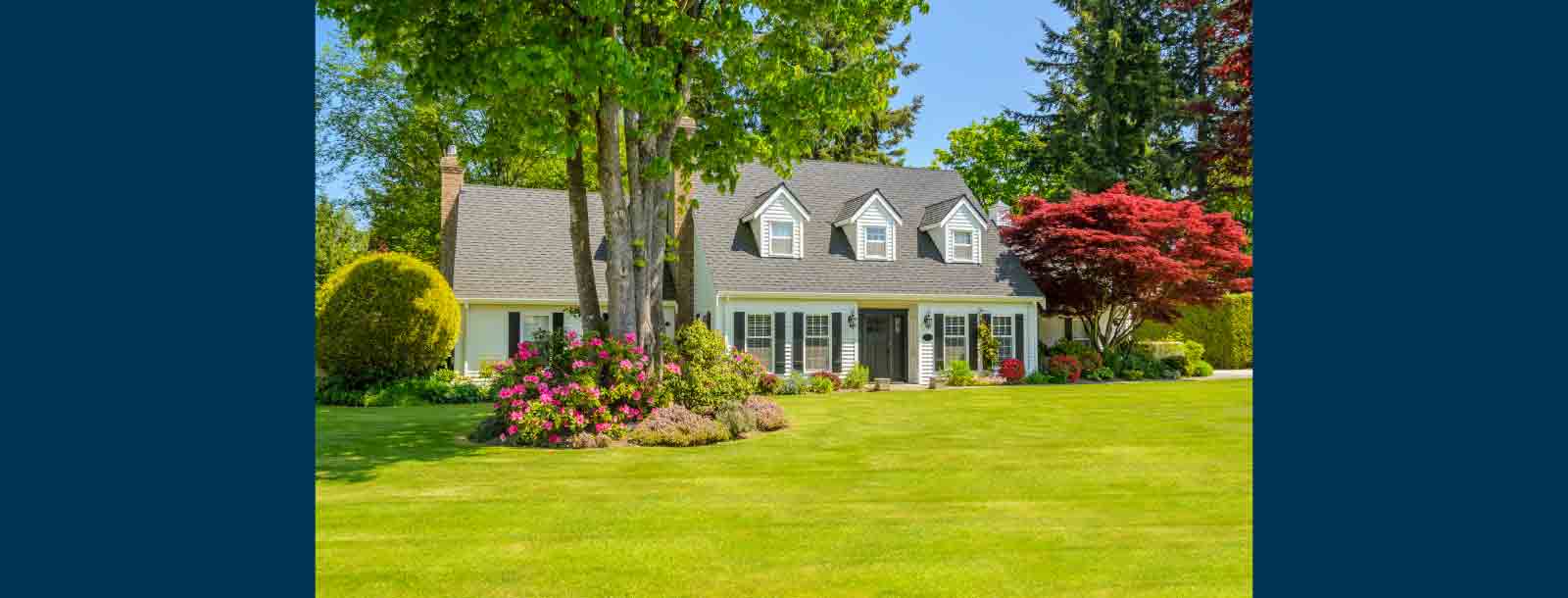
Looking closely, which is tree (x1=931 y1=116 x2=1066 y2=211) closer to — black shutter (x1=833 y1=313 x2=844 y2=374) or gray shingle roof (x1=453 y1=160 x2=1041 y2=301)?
gray shingle roof (x1=453 y1=160 x2=1041 y2=301)

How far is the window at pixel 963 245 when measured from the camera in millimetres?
25344

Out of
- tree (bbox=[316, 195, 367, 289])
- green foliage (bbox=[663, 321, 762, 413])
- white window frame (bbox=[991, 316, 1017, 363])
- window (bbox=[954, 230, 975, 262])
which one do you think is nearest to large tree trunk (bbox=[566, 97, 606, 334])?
green foliage (bbox=[663, 321, 762, 413])

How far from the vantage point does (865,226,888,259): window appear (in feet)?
79.9

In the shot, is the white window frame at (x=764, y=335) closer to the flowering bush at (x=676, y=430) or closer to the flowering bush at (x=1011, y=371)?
the flowering bush at (x=1011, y=371)

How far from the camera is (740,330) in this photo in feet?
70.9

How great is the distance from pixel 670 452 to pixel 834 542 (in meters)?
A: 4.86

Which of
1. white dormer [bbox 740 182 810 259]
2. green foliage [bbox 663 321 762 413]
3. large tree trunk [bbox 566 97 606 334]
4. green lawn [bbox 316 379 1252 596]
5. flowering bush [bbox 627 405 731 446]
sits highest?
white dormer [bbox 740 182 810 259]

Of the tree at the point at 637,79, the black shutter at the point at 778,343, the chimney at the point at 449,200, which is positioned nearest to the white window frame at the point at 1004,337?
the black shutter at the point at 778,343

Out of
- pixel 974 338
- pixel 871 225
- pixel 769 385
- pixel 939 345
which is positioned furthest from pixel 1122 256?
pixel 769 385

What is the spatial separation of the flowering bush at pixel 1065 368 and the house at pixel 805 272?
0.88 meters

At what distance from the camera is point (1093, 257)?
81.9ft

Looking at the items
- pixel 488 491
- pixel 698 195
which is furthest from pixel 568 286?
pixel 488 491

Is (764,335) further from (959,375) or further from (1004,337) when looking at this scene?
(1004,337)

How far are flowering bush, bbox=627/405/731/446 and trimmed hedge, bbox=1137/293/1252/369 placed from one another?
71.7 ft
